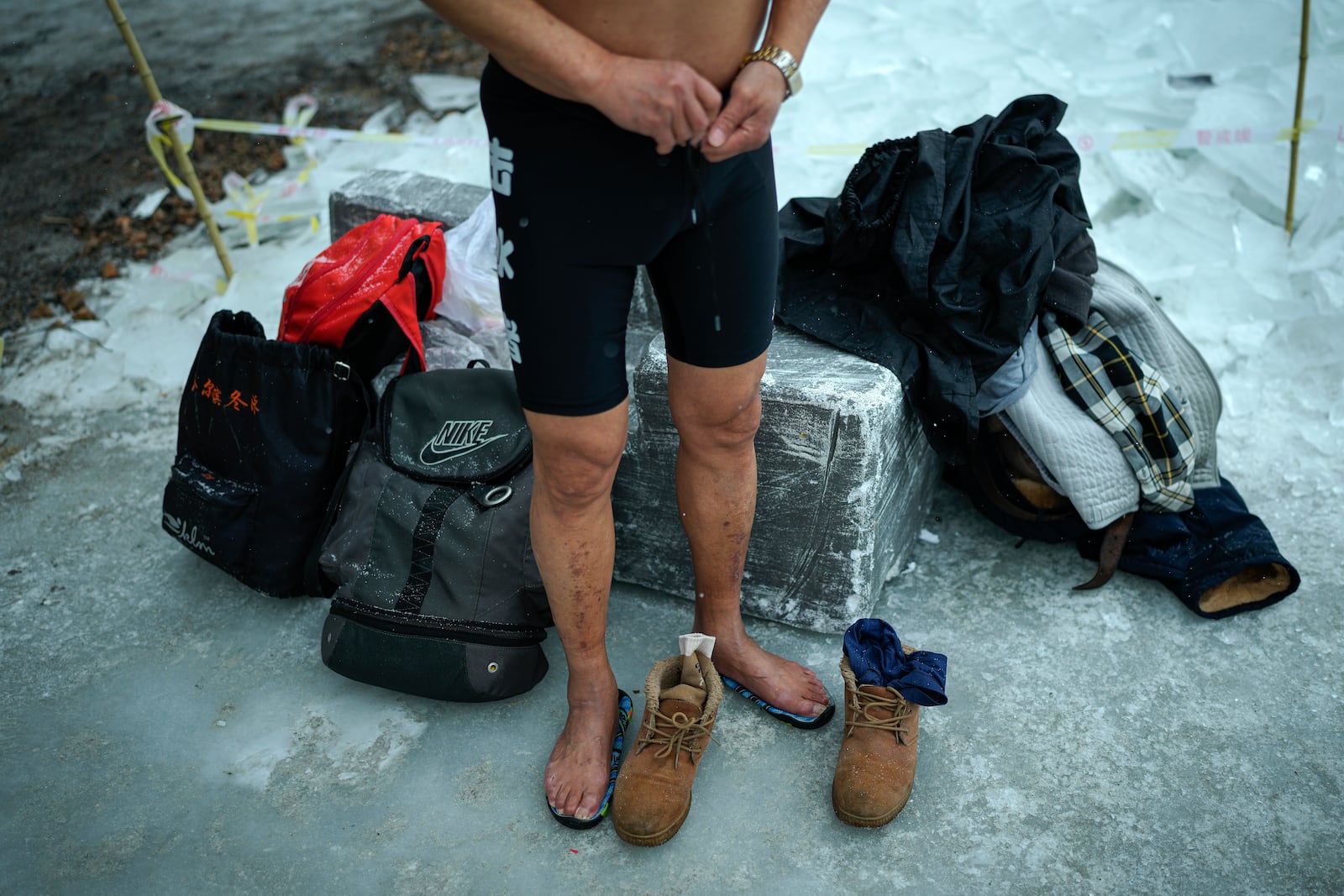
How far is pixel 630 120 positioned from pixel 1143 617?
6.25 ft

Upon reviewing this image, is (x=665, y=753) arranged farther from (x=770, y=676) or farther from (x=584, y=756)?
(x=770, y=676)

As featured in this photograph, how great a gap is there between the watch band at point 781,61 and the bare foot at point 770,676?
49.2 inches

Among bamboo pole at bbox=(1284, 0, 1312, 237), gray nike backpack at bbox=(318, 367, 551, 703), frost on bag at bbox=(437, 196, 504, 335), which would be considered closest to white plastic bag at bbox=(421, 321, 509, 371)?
frost on bag at bbox=(437, 196, 504, 335)

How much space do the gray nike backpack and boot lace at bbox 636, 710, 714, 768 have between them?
39cm

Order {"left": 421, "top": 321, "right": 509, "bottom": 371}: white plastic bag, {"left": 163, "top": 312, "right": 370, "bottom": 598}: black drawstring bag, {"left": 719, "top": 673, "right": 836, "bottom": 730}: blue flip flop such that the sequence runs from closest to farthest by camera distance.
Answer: {"left": 719, "top": 673, "right": 836, "bottom": 730}: blue flip flop
{"left": 163, "top": 312, "right": 370, "bottom": 598}: black drawstring bag
{"left": 421, "top": 321, "right": 509, "bottom": 371}: white plastic bag

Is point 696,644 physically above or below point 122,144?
above

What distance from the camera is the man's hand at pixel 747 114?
1.46 meters

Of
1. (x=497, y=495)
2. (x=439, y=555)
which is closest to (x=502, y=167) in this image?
(x=497, y=495)

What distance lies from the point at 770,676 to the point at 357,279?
157 centimetres

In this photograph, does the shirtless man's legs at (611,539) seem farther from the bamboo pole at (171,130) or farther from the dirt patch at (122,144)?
the dirt patch at (122,144)

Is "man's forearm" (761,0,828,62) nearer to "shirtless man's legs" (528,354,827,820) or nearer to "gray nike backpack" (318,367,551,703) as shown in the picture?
"shirtless man's legs" (528,354,827,820)

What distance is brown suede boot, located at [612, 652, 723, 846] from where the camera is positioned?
1.97m

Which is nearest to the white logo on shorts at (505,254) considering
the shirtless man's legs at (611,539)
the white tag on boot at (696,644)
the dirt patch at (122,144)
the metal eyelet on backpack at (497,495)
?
the shirtless man's legs at (611,539)

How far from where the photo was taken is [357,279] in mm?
2678
